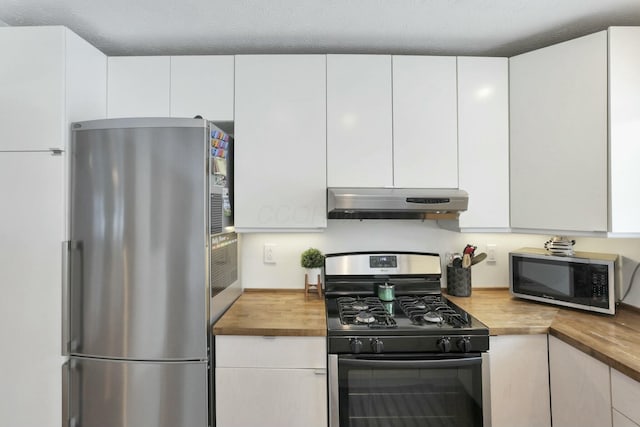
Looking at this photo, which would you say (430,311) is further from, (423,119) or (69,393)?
(69,393)

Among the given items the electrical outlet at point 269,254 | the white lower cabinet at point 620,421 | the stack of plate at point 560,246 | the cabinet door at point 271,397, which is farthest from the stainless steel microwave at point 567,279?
the electrical outlet at point 269,254

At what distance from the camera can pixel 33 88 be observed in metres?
1.60

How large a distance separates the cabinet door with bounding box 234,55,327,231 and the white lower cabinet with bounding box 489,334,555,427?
1.32 m

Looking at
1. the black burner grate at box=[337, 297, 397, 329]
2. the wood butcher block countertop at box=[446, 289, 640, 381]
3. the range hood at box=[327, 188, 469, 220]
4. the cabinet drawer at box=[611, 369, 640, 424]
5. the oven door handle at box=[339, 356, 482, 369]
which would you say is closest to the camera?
the cabinet drawer at box=[611, 369, 640, 424]

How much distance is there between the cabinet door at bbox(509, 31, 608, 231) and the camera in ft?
5.50

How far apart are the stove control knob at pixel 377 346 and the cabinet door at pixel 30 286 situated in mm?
1506

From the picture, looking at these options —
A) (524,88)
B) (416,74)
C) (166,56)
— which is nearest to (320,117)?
(416,74)

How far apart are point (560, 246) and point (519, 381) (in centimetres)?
84

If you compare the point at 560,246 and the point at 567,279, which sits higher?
the point at 560,246

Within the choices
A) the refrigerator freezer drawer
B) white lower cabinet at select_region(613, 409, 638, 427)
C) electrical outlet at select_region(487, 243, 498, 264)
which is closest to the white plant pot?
the refrigerator freezer drawer

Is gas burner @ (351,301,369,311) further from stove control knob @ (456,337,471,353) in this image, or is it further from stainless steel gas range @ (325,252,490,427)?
stove control knob @ (456,337,471,353)

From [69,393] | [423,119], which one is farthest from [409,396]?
[69,393]

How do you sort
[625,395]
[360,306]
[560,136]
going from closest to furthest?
[625,395] < [560,136] < [360,306]

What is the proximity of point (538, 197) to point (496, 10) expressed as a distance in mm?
1023
